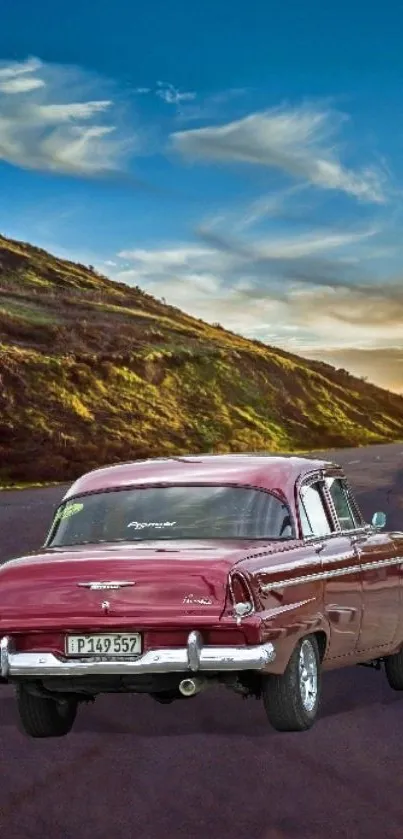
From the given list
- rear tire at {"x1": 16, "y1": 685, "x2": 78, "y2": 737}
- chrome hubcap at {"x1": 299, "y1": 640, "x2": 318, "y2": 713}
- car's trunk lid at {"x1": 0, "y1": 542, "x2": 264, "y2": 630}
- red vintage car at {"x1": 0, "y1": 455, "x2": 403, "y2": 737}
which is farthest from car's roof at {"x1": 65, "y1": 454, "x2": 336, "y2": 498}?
rear tire at {"x1": 16, "y1": 685, "x2": 78, "y2": 737}

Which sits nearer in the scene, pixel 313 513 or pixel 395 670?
pixel 313 513

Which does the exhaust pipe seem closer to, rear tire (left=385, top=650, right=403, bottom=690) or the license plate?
the license plate

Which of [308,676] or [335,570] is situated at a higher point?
[335,570]

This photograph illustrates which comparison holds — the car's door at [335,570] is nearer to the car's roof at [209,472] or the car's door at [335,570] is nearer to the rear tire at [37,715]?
the car's roof at [209,472]

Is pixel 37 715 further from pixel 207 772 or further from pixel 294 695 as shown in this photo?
pixel 207 772

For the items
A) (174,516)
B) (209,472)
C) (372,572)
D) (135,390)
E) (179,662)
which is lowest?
(179,662)

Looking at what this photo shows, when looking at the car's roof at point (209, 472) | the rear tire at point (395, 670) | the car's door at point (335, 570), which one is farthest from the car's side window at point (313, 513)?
the rear tire at point (395, 670)

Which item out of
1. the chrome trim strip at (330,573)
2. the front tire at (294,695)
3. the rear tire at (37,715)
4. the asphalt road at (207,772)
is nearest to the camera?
the asphalt road at (207,772)

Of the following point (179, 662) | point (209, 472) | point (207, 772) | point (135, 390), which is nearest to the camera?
point (207, 772)

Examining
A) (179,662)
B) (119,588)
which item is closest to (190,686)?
(179,662)

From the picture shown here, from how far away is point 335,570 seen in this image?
9547mm

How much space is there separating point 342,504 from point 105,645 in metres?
2.72

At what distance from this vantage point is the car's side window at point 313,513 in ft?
31.6

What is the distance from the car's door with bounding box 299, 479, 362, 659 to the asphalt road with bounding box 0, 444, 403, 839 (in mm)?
492
